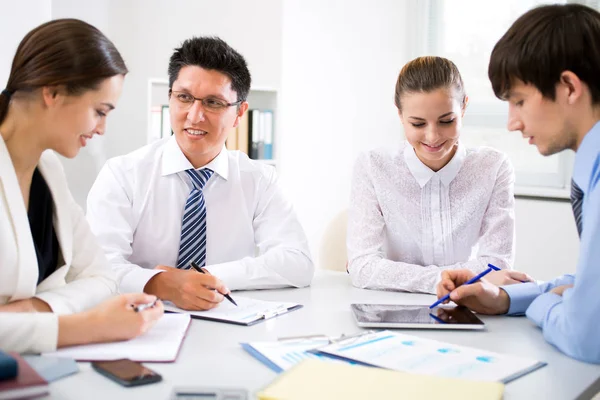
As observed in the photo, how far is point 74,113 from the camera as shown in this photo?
1579 millimetres

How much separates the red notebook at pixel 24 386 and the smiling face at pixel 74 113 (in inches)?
24.5

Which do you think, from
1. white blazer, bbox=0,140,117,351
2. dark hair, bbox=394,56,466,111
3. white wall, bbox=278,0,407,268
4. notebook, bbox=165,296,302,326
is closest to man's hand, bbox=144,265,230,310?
notebook, bbox=165,296,302,326

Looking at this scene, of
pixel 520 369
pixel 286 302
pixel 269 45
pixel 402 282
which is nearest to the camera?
pixel 520 369

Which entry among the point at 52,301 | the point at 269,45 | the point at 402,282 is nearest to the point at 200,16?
the point at 269,45

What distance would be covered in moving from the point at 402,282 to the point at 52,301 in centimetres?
108

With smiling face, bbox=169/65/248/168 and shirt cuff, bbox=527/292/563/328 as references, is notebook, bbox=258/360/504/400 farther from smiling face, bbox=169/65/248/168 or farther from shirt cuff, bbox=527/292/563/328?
smiling face, bbox=169/65/248/168

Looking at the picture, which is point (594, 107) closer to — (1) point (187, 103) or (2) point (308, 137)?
(1) point (187, 103)

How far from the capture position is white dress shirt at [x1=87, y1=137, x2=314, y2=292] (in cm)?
216

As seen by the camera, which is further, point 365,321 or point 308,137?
point 308,137

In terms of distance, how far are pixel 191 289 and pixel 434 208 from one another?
1.08 m

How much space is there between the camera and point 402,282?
2.15 metres

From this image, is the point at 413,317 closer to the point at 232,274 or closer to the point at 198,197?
the point at 232,274

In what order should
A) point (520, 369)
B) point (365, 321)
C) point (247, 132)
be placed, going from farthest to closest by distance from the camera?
point (247, 132) → point (365, 321) → point (520, 369)

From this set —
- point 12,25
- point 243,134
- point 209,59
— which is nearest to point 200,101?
point 209,59
